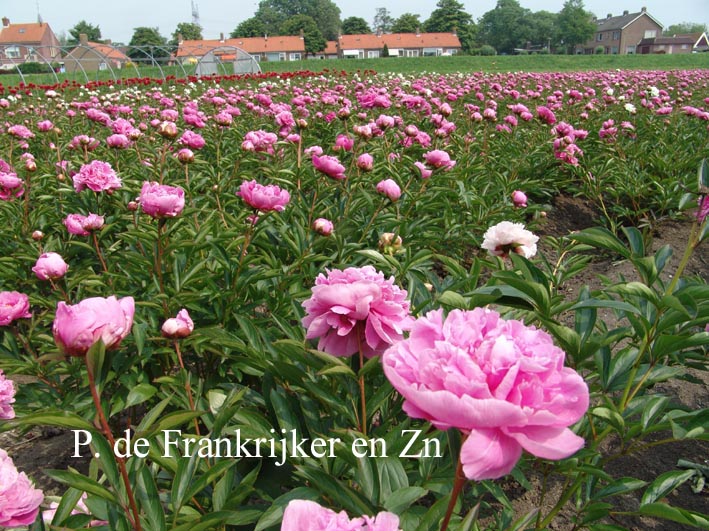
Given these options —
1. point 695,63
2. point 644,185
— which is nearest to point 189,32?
point 695,63

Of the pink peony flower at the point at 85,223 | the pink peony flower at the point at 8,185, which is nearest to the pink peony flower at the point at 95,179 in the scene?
the pink peony flower at the point at 85,223

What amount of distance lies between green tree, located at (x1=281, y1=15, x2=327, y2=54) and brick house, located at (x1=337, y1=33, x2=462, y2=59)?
9.74 ft

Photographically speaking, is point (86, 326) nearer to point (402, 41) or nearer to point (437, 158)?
point (437, 158)

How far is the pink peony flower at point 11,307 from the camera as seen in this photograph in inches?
54.9

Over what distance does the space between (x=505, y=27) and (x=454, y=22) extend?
11.7m

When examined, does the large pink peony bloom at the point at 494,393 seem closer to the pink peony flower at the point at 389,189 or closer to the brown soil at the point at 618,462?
the brown soil at the point at 618,462

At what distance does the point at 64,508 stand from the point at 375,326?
0.54 meters

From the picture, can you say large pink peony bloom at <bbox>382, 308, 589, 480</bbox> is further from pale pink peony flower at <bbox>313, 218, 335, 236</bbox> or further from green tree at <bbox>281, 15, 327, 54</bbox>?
green tree at <bbox>281, 15, 327, 54</bbox>

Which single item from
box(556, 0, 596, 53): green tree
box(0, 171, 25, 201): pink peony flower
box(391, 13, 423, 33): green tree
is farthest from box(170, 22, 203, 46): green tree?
box(0, 171, 25, 201): pink peony flower

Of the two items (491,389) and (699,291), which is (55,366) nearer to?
(491,389)

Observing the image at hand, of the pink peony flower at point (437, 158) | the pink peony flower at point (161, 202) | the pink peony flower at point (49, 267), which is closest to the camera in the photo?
the pink peony flower at point (161, 202)

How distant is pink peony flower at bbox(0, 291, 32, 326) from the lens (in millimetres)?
1394

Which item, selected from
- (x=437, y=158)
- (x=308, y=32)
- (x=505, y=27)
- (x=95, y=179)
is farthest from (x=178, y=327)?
(x=505, y=27)

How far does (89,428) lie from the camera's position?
25.6 inches
